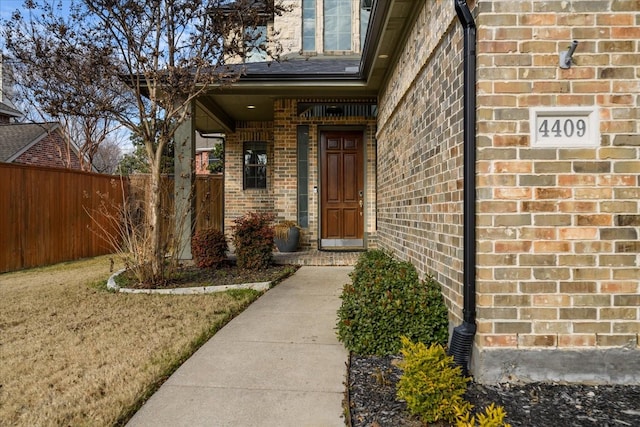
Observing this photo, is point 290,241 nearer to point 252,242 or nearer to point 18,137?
point 252,242

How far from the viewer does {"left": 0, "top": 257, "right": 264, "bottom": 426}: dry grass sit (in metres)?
2.35

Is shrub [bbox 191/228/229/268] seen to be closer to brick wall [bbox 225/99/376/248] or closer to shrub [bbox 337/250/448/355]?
brick wall [bbox 225/99/376/248]

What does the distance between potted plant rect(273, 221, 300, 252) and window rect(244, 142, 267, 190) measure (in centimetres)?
300

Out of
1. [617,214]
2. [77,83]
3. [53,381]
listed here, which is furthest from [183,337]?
[77,83]

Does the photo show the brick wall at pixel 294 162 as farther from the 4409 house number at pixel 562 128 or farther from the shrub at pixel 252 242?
the 4409 house number at pixel 562 128

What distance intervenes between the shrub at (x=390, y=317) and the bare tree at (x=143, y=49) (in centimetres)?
352

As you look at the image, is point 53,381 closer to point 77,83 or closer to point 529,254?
point 529,254

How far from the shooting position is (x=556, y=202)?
2406mm

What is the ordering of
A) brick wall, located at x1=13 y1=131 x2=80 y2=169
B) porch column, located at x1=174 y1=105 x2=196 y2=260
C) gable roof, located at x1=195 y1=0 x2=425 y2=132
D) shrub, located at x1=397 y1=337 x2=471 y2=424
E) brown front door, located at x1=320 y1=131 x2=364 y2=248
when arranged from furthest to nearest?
brick wall, located at x1=13 y1=131 x2=80 y2=169
brown front door, located at x1=320 y1=131 x2=364 y2=248
porch column, located at x1=174 y1=105 x2=196 y2=260
gable roof, located at x1=195 y1=0 x2=425 y2=132
shrub, located at x1=397 y1=337 x2=471 y2=424

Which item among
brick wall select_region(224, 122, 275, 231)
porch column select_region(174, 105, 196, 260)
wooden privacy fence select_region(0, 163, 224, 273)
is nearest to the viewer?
porch column select_region(174, 105, 196, 260)

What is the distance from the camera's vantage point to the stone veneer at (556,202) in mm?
2385

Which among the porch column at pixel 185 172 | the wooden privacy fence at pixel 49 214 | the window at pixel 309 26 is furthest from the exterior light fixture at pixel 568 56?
the window at pixel 309 26

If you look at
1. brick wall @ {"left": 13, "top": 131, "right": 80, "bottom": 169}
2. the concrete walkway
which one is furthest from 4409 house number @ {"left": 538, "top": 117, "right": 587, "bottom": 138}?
brick wall @ {"left": 13, "top": 131, "right": 80, "bottom": 169}

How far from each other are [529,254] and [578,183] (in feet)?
1.64
